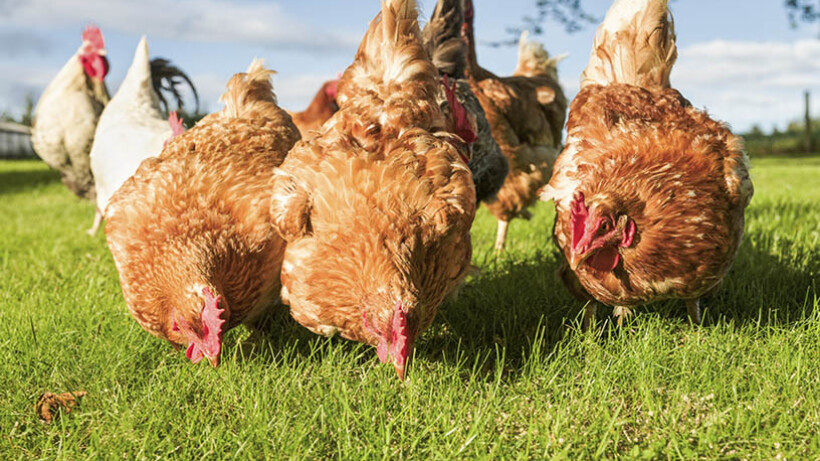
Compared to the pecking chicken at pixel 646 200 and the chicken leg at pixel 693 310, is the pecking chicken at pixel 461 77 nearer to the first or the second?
the pecking chicken at pixel 646 200

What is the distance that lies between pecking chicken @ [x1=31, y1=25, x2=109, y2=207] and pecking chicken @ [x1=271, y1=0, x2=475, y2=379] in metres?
3.74

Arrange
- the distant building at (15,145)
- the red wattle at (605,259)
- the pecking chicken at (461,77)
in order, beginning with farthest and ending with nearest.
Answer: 1. the distant building at (15,145)
2. the pecking chicken at (461,77)
3. the red wattle at (605,259)

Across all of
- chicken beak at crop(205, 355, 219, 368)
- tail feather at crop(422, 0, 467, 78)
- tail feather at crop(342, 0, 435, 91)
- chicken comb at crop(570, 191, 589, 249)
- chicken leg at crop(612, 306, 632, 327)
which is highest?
tail feather at crop(422, 0, 467, 78)

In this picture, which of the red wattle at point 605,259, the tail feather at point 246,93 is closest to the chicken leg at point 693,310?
the red wattle at point 605,259

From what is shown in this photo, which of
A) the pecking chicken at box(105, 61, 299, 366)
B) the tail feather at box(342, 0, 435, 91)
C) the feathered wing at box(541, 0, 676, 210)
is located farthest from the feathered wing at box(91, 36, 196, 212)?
the feathered wing at box(541, 0, 676, 210)

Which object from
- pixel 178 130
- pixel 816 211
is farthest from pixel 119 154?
pixel 816 211

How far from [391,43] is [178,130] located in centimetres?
153

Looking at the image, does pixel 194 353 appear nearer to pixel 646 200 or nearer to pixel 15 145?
pixel 646 200

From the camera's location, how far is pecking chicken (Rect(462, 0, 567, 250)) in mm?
4426

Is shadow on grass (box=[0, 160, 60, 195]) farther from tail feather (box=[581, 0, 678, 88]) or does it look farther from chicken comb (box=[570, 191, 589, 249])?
chicken comb (box=[570, 191, 589, 249])

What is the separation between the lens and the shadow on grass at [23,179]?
1045 cm

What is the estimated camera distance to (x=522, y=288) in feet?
10.1

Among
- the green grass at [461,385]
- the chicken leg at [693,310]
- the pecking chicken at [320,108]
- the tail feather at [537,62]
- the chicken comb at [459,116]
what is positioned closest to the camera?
the green grass at [461,385]

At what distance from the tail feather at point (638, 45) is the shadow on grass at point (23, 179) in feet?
35.1
